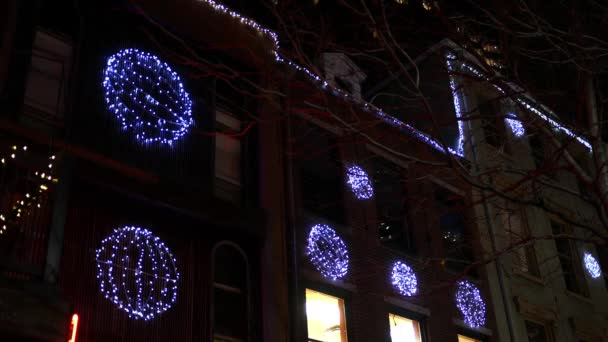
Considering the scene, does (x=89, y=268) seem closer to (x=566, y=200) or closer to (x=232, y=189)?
(x=232, y=189)

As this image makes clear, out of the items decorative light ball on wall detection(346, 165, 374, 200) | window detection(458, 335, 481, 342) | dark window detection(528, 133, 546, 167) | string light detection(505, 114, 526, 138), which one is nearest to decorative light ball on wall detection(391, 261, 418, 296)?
decorative light ball on wall detection(346, 165, 374, 200)

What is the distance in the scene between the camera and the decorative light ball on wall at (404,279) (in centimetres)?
1406

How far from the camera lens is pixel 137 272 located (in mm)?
9711

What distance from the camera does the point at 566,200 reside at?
21.3 metres

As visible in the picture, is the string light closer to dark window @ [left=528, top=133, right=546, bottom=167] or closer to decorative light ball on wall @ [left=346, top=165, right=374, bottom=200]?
dark window @ [left=528, top=133, right=546, bottom=167]

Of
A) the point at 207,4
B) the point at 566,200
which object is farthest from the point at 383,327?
the point at 566,200

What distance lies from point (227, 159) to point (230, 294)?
2629 mm

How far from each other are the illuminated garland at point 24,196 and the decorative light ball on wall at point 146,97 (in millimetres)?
2495

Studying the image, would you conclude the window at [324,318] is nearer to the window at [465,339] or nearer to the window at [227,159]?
the window at [227,159]

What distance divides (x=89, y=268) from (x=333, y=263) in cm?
502

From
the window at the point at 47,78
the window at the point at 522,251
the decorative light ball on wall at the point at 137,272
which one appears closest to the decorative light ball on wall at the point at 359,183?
the window at the point at 522,251

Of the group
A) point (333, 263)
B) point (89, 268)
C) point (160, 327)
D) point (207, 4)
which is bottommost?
point (160, 327)

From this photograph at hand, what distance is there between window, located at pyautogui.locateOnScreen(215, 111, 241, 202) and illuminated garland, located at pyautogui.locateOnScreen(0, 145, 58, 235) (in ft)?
13.4

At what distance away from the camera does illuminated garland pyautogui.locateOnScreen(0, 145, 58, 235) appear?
25.7 ft
